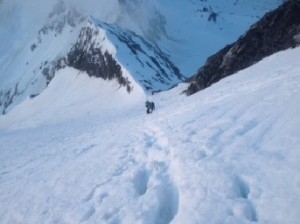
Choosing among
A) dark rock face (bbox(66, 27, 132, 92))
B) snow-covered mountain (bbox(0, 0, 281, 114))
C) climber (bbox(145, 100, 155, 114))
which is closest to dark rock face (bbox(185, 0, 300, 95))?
climber (bbox(145, 100, 155, 114))

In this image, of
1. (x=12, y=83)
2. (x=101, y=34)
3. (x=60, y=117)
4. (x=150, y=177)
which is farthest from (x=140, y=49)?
(x=12, y=83)

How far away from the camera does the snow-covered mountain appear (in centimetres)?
4977

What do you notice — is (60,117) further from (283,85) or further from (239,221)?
(239,221)

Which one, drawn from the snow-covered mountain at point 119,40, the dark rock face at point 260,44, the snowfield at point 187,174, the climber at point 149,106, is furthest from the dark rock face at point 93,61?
the snowfield at point 187,174

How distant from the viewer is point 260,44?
2341 cm

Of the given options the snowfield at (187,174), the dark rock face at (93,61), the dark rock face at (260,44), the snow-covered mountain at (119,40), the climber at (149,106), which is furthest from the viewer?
the snow-covered mountain at (119,40)

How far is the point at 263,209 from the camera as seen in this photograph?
5605 mm

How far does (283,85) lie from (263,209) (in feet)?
18.4

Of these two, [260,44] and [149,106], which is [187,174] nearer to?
[149,106]

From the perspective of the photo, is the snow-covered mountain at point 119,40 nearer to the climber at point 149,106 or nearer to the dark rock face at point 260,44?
the dark rock face at point 260,44

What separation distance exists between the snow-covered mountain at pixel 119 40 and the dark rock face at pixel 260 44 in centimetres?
1241

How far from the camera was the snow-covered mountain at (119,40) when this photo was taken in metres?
49.8

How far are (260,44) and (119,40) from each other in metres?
31.4

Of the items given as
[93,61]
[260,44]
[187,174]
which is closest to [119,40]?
[93,61]
